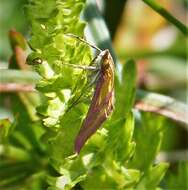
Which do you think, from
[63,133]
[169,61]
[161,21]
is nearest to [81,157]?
[63,133]

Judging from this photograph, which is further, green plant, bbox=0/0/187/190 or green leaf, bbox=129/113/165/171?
green leaf, bbox=129/113/165/171

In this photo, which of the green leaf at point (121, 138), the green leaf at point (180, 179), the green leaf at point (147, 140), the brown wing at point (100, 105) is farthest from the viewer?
the green leaf at point (180, 179)

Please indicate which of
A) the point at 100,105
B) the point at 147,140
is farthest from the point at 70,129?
the point at 147,140

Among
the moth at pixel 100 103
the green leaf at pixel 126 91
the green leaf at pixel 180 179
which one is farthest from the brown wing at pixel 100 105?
the green leaf at pixel 180 179

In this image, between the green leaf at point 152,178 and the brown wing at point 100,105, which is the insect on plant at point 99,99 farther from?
the green leaf at point 152,178

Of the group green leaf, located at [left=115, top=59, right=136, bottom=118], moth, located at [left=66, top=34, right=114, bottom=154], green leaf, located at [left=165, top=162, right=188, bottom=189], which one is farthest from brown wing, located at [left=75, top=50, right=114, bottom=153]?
green leaf, located at [left=165, top=162, right=188, bottom=189]

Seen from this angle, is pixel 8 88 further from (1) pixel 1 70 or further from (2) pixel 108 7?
(2) pixel 108 7

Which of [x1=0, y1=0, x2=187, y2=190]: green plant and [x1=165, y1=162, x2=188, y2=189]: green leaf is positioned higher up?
[x1=0, y1=0, x2=187, y2=190]: green plant

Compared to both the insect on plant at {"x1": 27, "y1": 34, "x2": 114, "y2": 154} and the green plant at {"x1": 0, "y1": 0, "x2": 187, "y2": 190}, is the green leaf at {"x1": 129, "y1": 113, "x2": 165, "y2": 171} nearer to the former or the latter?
the green plant at {"x1": 0, "y1": 0, "x2": 187, "y2": 190}

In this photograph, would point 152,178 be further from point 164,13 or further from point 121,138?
point 164,13

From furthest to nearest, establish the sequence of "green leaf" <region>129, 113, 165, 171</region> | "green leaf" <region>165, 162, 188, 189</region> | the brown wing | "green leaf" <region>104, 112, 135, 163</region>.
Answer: "green leaf" <region>165, 162, 188, 189</region>
"green leaf" <region>129, 113, 165, 171</region>
"green leaf" <region>104, 112, 135, 163</region>
the brown wing
